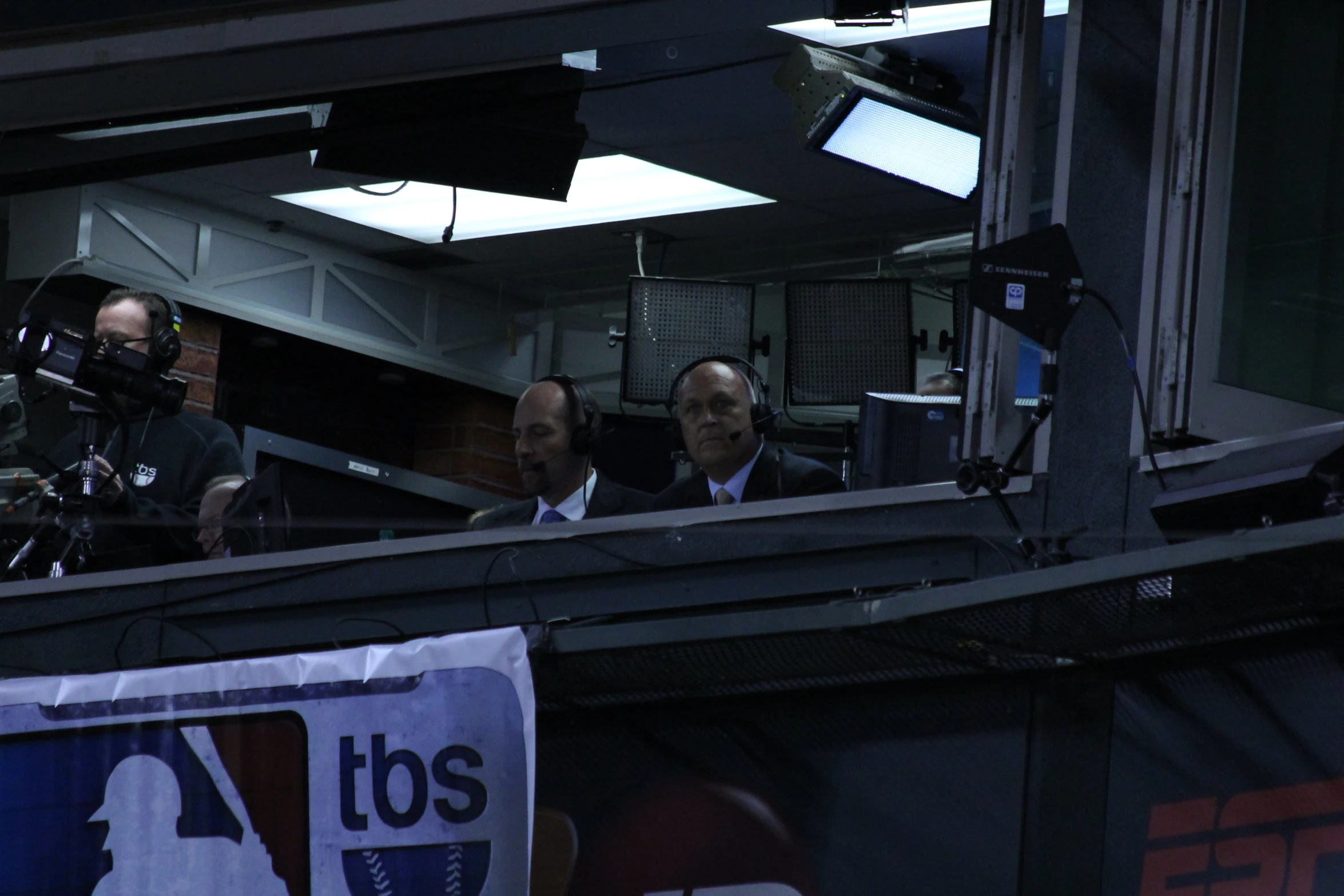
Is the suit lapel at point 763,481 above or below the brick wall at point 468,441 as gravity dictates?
above

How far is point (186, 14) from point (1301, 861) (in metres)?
3.41

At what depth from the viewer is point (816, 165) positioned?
18.7 feet

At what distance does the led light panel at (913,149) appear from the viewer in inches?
186

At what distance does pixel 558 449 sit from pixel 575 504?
0.13m

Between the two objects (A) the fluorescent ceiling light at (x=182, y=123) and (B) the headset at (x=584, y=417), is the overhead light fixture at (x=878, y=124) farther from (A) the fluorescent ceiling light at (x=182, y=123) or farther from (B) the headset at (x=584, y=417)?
(A) the fluorescent ceiling light at (x=182, y=123)

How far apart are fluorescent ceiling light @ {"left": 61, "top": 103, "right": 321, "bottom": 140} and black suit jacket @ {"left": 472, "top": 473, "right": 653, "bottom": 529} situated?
1363 mm

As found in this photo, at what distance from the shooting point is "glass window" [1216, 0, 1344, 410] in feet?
9.79

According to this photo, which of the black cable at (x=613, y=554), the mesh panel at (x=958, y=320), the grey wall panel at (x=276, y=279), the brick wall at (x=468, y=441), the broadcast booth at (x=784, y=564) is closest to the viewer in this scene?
the broadcast booth at (x=784, y=564)

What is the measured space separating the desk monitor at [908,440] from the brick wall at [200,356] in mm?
3427

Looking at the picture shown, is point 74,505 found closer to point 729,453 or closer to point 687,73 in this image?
point 729,453

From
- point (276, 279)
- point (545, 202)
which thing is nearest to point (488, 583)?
point (545, 202)

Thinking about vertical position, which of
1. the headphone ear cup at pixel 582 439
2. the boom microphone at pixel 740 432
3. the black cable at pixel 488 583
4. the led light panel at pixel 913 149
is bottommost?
the black cable at pixel 488 583

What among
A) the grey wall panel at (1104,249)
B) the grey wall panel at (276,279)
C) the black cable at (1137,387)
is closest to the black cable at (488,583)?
the grey wall panel at (1104,249)

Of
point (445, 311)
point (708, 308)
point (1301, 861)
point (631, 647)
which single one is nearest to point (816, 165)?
point (708, 308)
